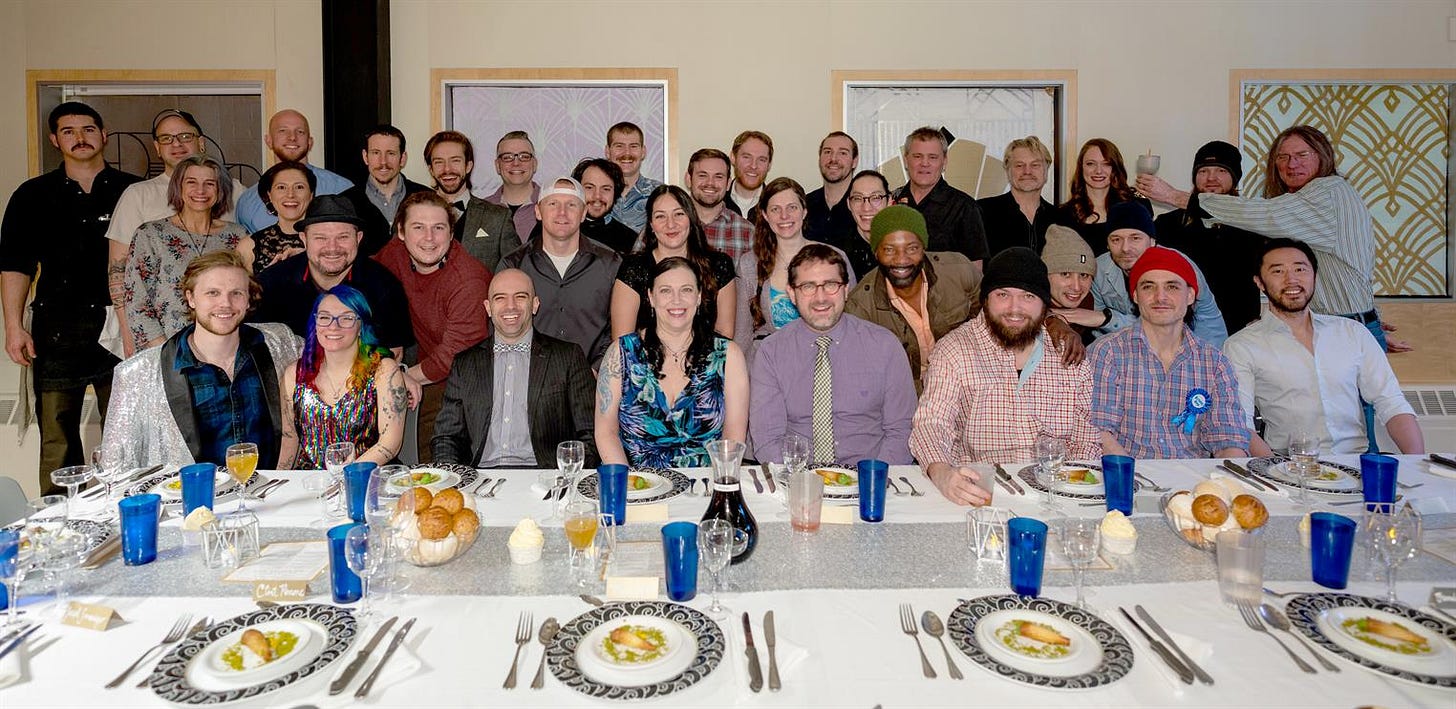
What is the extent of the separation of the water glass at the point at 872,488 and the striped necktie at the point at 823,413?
0.84m

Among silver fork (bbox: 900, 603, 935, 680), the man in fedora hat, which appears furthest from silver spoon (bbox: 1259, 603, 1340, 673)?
the man in fedora hat

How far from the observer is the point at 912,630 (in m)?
1.47

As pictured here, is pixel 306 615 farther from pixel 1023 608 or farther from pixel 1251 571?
pixel 1251 571

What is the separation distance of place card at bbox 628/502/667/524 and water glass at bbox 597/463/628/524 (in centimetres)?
4

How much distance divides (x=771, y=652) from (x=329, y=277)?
2.79m

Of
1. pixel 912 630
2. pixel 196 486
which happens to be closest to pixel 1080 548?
pixel 912 630

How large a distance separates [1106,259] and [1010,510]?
8.62 ft

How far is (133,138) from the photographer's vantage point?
562cm

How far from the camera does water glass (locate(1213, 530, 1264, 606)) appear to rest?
1543 millimetres

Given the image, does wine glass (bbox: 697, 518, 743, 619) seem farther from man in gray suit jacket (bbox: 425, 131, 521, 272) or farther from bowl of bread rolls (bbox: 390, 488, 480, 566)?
man in gray suit jacket (bbox: 425, 131, 521, 272)

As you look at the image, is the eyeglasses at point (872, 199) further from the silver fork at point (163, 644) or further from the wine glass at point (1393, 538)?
the silver fork at point (163, 644)

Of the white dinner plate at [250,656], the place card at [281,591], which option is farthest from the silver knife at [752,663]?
the place card at [281,591]

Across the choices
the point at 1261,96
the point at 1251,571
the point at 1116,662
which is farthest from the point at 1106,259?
the point at 1116,662

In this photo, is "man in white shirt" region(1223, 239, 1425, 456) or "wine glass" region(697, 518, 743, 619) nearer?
"wine glass" region(697, 518, 743, 619)
